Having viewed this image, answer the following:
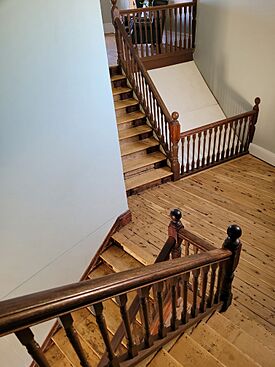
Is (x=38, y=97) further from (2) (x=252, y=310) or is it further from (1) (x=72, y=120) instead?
(2) (x=252, y=310)

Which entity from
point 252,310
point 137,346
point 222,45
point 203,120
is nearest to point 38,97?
point 137,346

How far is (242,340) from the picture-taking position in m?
1.92

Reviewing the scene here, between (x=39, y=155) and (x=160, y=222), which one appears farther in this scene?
(x=160, y=222)

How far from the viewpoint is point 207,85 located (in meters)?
5.38

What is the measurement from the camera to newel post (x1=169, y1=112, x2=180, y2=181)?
3747 mm

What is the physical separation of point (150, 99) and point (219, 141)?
4.04ft

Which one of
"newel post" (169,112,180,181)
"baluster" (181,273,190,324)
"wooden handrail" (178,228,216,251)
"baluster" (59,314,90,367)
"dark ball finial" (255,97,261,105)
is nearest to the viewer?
"baluster" (59,314,90,367)

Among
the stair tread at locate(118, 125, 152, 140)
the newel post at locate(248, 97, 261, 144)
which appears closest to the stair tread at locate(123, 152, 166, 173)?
the stair tread at locate(118, 125, 152, 140)

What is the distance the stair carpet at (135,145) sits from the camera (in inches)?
159

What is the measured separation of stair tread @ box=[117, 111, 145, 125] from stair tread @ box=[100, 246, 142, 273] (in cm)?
203

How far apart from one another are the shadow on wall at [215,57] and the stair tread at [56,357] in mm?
4417

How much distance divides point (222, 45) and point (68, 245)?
166 inches

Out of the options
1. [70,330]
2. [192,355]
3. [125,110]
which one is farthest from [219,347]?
[125,110]

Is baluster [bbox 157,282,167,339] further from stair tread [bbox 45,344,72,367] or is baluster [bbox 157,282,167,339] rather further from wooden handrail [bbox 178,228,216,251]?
stair tread [bbox 45,344,72,367]
